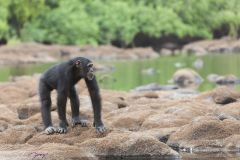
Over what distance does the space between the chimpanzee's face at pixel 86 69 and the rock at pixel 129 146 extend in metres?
1.40

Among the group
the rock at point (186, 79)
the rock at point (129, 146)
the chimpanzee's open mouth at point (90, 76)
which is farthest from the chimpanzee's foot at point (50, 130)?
the rock at point (186, 79)

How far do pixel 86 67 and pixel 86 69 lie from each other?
0.04 metres

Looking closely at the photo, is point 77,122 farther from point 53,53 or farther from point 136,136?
point 53,53

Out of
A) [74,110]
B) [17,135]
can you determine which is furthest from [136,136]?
[17,135]

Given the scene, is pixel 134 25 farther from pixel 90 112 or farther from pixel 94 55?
pixel 90 112

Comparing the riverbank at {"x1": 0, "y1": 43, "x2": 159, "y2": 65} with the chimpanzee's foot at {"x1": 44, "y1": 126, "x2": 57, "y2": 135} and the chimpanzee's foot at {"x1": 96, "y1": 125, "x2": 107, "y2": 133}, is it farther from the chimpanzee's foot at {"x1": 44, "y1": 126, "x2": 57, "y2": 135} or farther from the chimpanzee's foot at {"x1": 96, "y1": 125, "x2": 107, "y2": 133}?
the chimpanzee's foot at {"x1": 96, "y1": 125, "x2": 107, "y2": 133}

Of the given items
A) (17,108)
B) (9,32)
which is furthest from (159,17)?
(17,108)

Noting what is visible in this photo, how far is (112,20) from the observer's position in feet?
329

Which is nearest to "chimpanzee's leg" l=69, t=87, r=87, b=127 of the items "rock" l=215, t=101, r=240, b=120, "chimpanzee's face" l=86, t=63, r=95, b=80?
"chimpanzee's face" l=86, t=63, r=95, b=80

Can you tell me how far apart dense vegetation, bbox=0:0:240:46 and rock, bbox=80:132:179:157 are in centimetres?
6978

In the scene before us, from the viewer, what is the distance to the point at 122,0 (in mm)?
112625

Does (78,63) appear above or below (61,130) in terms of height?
above

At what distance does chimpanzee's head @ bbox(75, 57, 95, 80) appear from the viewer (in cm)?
1392

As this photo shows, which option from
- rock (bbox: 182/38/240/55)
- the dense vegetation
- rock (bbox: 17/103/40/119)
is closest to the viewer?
rock (bbox: 17/103/40/119)
